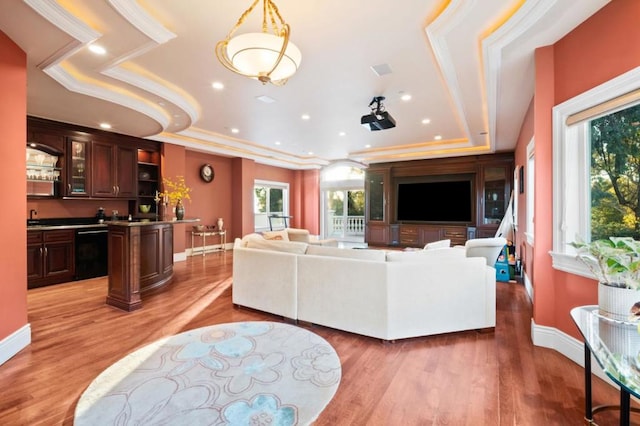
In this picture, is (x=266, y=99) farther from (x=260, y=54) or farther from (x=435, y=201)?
(x=435, y=201)

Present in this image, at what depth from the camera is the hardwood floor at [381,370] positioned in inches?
72.6

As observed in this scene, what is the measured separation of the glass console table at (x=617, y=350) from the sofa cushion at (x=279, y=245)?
7.89ft

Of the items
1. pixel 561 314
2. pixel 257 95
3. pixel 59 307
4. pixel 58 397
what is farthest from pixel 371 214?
pixel 58 397

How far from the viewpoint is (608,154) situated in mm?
2379

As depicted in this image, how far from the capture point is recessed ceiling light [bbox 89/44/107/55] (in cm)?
290

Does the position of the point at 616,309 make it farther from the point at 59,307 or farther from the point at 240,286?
the point at 59,307

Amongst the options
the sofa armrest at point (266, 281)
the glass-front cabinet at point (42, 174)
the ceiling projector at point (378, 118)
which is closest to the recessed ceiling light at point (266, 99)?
the ceiling projector at point (378, 118)

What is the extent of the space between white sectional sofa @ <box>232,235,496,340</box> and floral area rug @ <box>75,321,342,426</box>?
389mm

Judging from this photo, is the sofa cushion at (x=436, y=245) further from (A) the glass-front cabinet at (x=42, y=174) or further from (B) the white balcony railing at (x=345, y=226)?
(B) the white balcony railing at (x=345, y=226)

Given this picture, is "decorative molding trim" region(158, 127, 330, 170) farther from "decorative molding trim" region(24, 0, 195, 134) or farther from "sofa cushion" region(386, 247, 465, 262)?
"sofa cushion" region(386, 247, 465, 262)

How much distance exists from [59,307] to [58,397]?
230 centimetres

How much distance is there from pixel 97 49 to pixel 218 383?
11.0ft

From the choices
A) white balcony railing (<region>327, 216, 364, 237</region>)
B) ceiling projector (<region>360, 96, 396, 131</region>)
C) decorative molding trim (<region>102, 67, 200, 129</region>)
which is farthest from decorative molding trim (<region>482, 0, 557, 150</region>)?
white balcony railing (<region>327, 216, 364, 237</region>)

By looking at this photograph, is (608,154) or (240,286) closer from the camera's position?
(608,154)
